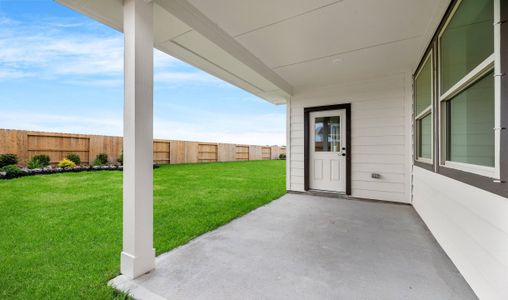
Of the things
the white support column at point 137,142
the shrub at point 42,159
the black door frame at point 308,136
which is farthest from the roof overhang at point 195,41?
the shrub at point 42,159

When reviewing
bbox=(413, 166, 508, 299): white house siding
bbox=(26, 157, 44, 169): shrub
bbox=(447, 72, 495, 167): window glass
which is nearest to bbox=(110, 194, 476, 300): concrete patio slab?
bbox=(413, 166, 508, 299): white house siding

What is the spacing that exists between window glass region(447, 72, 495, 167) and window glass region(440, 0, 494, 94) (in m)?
0.16

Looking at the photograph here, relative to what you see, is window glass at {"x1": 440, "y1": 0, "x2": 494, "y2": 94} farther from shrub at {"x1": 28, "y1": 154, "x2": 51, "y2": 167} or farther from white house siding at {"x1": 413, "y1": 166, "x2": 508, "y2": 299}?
shrub at {"x1": 28, "y1": 154, "x2": 51, "y2": 167}

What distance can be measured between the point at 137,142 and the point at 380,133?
4.11 m

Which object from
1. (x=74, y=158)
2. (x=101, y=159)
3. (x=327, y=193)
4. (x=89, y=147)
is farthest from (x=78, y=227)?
(x=89, y=147)

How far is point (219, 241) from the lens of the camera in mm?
2234

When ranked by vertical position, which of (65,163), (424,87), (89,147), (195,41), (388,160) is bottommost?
(65,163)

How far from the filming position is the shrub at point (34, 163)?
6.79 meters

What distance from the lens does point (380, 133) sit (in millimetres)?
4012

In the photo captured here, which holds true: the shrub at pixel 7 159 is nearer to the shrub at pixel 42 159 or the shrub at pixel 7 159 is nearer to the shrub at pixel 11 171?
the shrub at pixel 42 159

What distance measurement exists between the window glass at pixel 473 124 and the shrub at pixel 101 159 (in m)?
10.5

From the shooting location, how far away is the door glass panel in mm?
4529

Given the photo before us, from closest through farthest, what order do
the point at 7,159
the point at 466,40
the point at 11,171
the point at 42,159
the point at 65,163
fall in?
the point at 466,40, the point at 11,171, the point at 7,159, the point at 42,159, the point at 65,163

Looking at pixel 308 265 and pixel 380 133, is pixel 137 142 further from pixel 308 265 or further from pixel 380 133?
pixel 380 133
